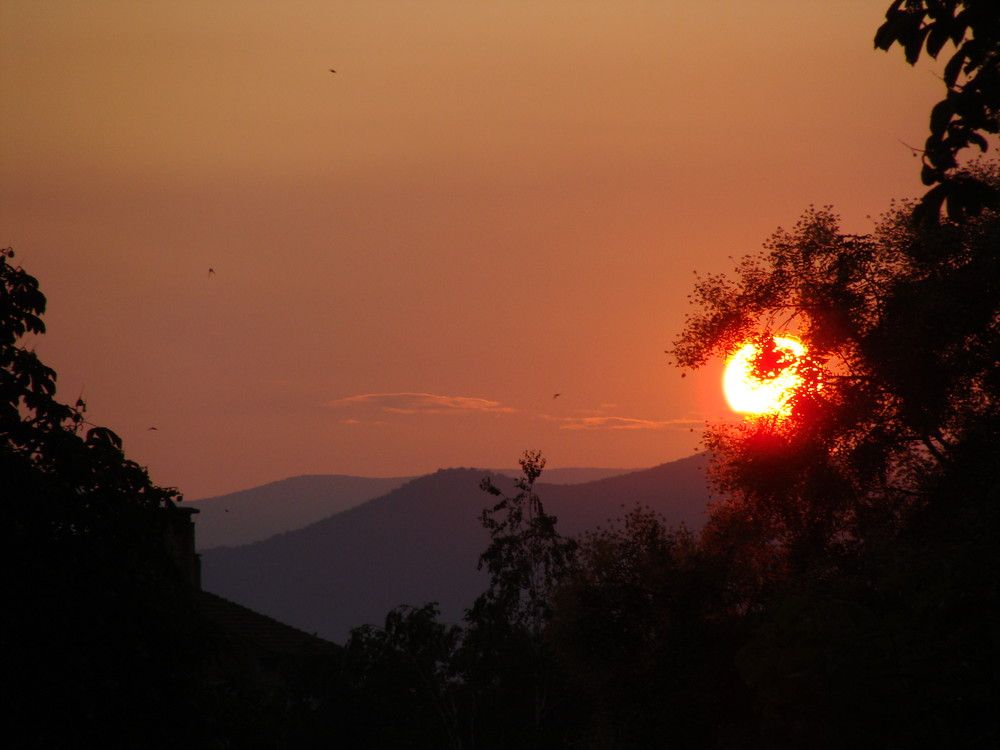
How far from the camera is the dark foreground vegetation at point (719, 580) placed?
11.0 metres

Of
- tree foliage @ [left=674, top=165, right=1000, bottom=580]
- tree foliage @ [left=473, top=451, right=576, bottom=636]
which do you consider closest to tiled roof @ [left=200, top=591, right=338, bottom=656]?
tree foliage @ [left=473, top=451, right=576, bottom=636]

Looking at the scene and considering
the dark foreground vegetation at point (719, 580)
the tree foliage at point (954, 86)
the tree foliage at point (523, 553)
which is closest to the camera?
the tree foliage at point (954, 86)

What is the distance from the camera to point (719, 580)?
3161 cm

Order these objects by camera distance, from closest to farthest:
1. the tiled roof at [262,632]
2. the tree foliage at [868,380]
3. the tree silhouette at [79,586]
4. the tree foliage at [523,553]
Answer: the tree silhouette at [79,586] < the tree foliage at [868,380] < the tiled roof at [262,632] < the tree foliage at [523,553]

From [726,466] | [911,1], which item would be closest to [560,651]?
[726,466]

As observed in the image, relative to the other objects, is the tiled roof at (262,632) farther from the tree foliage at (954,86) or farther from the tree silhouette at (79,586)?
the tree foliage at (954,86)

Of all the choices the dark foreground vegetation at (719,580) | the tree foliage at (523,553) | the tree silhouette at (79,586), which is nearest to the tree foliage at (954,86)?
the dark foreground vegetation at (719,580)

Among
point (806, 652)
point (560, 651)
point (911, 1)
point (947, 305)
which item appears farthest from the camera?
point (560, 651)

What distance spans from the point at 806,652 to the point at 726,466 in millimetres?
21969

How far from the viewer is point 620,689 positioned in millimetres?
31781

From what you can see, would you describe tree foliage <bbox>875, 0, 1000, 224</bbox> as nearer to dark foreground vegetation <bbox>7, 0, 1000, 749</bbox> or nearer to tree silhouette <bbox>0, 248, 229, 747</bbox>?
dark foreground vegetation <bbox>7, 0, 1000, 749</bbox>

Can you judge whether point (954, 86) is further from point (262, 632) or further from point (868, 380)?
point (262, 632)

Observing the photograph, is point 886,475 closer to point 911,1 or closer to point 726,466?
point 726,466

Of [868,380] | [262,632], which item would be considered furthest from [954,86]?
[262,632]
